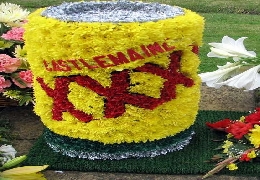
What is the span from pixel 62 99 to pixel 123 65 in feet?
1.66

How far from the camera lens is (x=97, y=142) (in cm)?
365

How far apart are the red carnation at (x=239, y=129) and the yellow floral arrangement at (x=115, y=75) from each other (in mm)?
365

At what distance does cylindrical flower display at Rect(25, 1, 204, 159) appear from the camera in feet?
11.1

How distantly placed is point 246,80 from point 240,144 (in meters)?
0.74

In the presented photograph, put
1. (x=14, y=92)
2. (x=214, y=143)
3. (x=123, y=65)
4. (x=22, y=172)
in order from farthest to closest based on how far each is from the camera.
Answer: (x=14, y=92) → (x=214, y=143) → (x=123, y=65) → (x=22, y=172)

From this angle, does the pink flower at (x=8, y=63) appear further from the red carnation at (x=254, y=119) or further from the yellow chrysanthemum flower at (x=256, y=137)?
the yellow chrysanthemum flower at (x=256, y=137)

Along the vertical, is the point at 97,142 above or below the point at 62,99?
below

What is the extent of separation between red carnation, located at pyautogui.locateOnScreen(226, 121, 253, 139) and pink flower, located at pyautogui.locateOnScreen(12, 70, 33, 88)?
1.66 metres

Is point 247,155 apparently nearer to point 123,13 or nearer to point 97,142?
point 97,142

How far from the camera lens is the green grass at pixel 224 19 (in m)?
7.88

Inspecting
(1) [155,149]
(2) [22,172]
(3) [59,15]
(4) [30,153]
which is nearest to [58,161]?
(4) [30,153]

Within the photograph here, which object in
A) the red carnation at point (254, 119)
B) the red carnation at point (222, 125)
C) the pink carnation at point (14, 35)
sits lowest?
the red carnation at point (222, 125)

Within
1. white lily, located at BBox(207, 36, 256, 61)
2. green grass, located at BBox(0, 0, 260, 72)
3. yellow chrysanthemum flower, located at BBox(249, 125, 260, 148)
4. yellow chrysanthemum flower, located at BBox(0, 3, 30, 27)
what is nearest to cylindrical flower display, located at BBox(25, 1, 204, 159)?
white lily, located at BBox(207, 36, 256, 61)

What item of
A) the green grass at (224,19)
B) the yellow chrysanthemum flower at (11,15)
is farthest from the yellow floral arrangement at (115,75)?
the green grass at (224,19)
